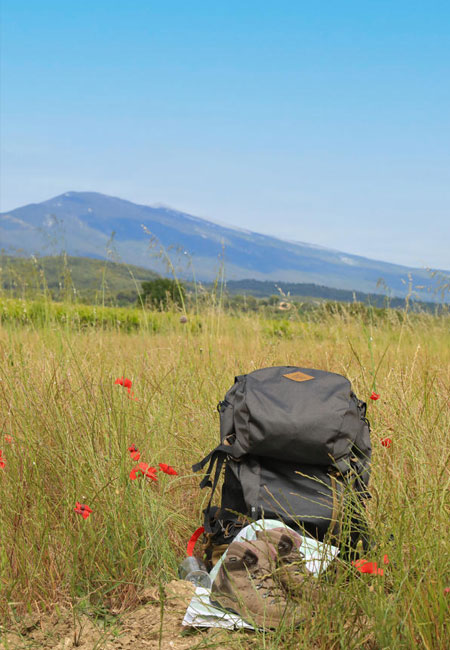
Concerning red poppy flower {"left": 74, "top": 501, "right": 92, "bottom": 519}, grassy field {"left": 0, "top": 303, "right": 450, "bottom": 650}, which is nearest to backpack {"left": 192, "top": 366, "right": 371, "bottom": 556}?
grassy field {"left": 0, "top": 303, "right": 450, "bottom": 650}

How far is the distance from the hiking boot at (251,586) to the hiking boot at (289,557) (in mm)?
28

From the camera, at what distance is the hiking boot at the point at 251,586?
1946 millimetres

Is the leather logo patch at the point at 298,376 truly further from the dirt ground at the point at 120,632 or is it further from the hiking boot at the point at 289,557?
the dirt ground at the point at 120,632

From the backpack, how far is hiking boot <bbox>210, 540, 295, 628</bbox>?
243 millimetres

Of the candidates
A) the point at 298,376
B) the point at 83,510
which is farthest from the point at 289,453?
the point at 83,510

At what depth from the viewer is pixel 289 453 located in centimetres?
243

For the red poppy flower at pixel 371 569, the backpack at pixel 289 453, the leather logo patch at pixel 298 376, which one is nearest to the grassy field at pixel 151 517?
the red poppy flower at pixel 371 569

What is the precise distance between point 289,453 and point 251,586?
566 mm

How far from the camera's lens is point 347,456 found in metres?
2.44

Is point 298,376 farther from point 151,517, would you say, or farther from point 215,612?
point 215,612

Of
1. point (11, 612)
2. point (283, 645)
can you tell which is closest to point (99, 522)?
point (11, 612)

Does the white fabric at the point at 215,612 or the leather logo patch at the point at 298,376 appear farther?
the leather logo patch at the point at 298,376

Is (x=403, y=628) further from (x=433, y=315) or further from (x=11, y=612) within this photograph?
(x=433, y=315)

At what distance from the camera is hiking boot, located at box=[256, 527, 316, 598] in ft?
6.18
